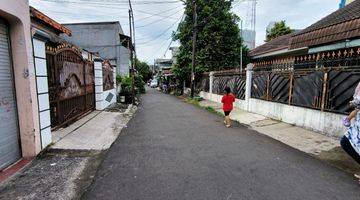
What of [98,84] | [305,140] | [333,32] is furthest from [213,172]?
[98,84]

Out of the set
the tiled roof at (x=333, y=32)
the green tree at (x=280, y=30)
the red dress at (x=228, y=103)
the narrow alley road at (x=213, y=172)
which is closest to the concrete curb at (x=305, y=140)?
the narrow alley road at (x=213, y=172)

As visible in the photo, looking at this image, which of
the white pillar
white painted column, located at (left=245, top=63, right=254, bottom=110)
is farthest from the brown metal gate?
the white pillar

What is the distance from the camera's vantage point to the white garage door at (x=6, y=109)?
4.34 m

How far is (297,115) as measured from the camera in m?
8.70

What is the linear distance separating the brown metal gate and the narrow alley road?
7.41ft

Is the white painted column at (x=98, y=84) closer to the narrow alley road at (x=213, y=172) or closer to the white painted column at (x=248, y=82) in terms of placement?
the narrow alley road at (x=213, y=172)

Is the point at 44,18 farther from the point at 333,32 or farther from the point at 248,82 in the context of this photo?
the point at 333,32

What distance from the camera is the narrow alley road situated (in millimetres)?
3666

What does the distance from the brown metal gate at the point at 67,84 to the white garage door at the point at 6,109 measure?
2.12 m

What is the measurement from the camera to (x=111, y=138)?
704 cm

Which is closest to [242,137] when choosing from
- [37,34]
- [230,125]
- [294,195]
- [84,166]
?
[230,125]

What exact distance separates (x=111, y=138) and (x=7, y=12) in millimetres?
3978

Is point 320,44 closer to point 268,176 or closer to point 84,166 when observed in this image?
point 268,176

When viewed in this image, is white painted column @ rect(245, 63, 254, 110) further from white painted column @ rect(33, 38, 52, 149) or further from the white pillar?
white painted column @ rect(33, 38, 52, 149)
